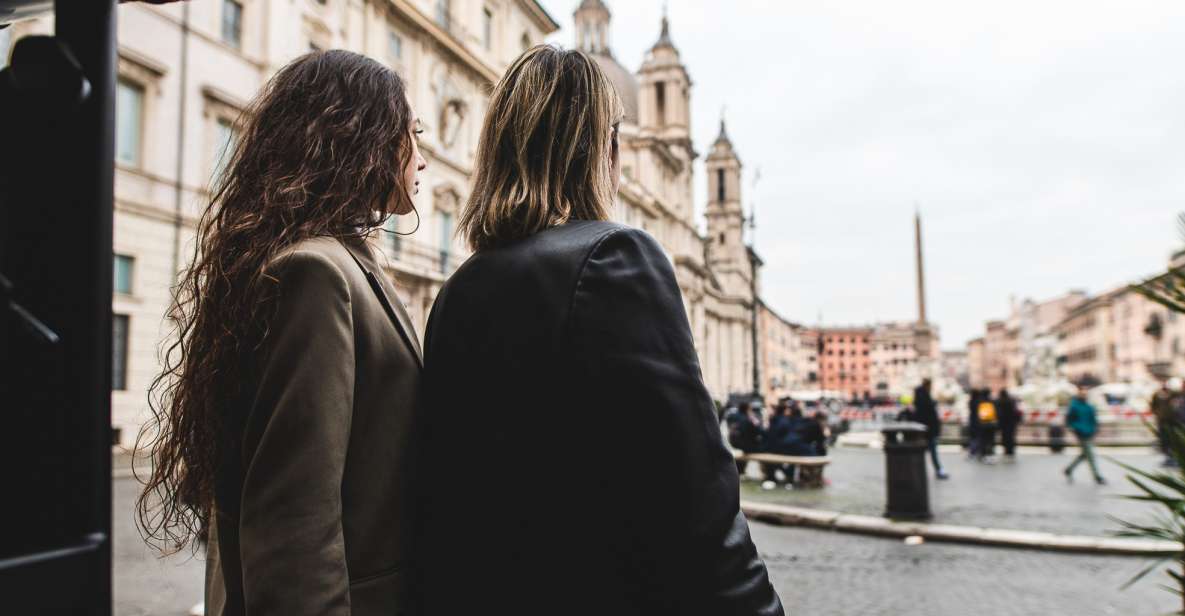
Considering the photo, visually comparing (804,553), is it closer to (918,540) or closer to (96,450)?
(918,540)

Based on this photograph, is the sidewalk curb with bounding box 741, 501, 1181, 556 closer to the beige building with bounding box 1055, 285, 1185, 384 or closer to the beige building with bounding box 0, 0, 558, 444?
the beige building with bounding box 0, 0, 558, 444

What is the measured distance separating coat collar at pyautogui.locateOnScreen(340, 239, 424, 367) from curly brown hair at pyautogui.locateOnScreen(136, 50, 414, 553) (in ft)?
0.13

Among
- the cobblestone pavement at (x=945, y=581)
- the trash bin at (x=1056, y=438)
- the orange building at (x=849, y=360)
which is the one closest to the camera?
the cobblestone pavement at (x=945, y=581)

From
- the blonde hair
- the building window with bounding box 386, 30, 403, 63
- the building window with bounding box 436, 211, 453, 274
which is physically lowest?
the blonde hair

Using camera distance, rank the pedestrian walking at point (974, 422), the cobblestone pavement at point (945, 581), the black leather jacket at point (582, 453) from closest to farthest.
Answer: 1. the black leather jacket at point (582, 453)
2. the cobblestone pavement at point (945, 581)
3. the pedestrian walking at point (974, 422)

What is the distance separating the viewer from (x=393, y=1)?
25.2 m

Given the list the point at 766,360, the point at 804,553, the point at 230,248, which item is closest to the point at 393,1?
the point at 804,553

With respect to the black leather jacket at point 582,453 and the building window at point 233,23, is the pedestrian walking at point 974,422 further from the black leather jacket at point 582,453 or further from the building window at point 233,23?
the black leather jacket at point 582,453

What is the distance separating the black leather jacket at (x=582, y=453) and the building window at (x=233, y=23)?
20.6 meters

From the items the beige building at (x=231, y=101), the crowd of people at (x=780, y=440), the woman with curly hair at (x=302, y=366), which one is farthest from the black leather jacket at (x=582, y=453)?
the crowd of people at (x=780, y=440)

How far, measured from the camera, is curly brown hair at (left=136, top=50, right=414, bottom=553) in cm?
A: 152

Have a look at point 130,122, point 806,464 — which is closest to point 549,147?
point 806,464

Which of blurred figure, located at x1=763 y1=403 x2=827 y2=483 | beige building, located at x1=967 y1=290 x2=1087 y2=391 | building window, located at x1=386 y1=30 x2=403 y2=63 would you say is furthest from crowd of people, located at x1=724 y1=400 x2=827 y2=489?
beige building, located at x1=967 y1=290 x2=1087 y2=391

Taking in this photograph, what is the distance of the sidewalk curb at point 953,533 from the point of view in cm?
776
